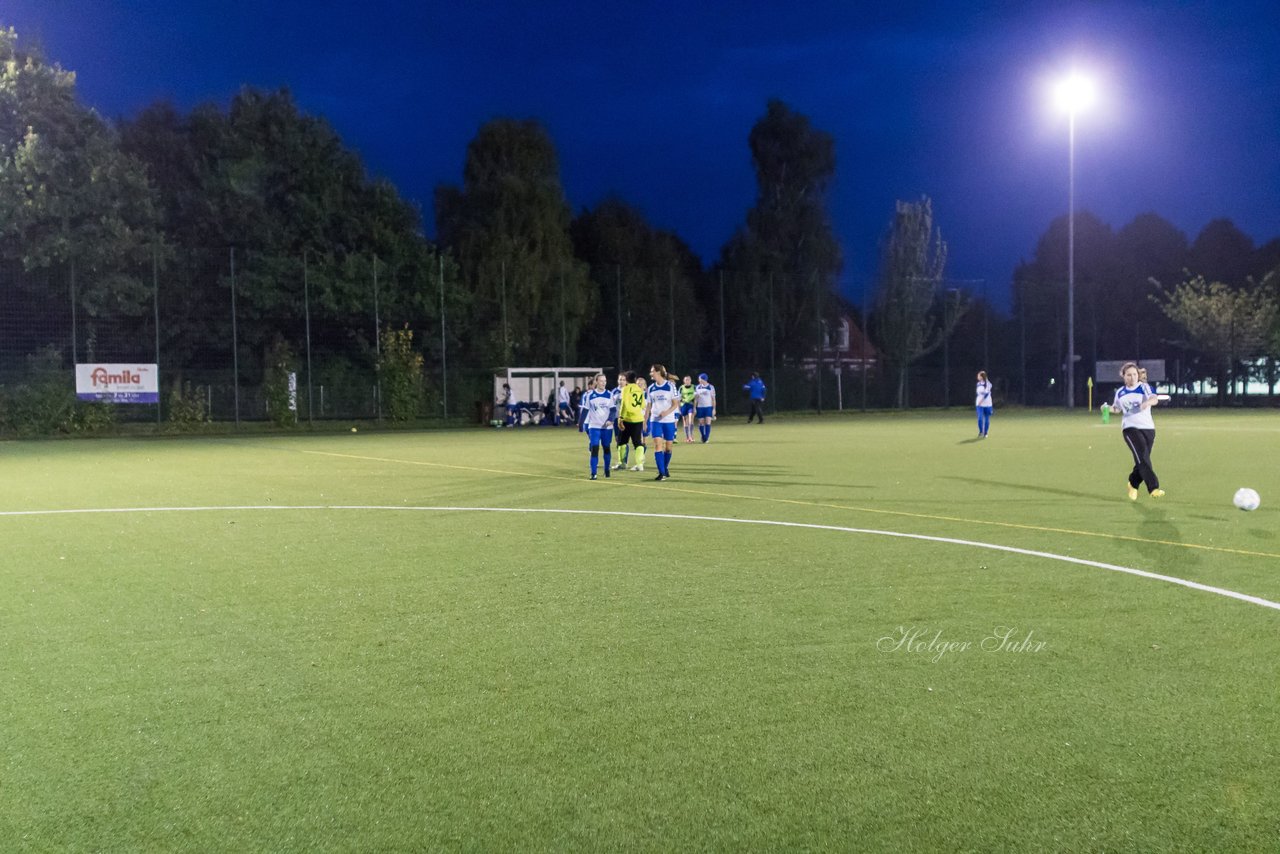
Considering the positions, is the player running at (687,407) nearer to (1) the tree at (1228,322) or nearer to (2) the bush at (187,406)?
(2) the bush at (187,406)

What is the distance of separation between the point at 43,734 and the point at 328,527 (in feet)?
21.9

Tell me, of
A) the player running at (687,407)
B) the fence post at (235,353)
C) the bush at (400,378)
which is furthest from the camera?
the bush at (400,378)

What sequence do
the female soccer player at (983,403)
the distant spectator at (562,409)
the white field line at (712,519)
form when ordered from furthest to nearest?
1. the distant spectator at (562,409)
2. the female soccer player at (983,403)
3. the white field line at (712,519)

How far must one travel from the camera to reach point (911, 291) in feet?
187

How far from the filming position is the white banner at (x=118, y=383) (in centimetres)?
3372

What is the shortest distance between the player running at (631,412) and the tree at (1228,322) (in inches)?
2048

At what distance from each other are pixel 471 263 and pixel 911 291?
24566 millimetres

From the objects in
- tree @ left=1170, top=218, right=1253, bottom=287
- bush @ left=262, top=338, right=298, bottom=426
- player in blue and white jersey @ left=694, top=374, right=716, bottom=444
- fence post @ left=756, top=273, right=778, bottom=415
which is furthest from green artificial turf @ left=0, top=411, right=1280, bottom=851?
tree @ left=1170, top=218, right=1253, bottom=287

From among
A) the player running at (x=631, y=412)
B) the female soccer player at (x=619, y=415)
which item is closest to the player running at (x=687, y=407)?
the female soccer player at (x=619, y=415)

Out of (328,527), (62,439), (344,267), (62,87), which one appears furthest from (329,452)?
(62,87)

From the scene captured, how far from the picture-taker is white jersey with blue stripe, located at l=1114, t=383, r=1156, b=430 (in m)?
13.2

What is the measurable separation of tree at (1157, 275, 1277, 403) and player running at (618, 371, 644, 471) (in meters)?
52.0

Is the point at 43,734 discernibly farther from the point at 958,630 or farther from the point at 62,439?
the point at 62,439

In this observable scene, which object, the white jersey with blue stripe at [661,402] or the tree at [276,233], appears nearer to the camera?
the white jersey with blue stripe at [661,402]
